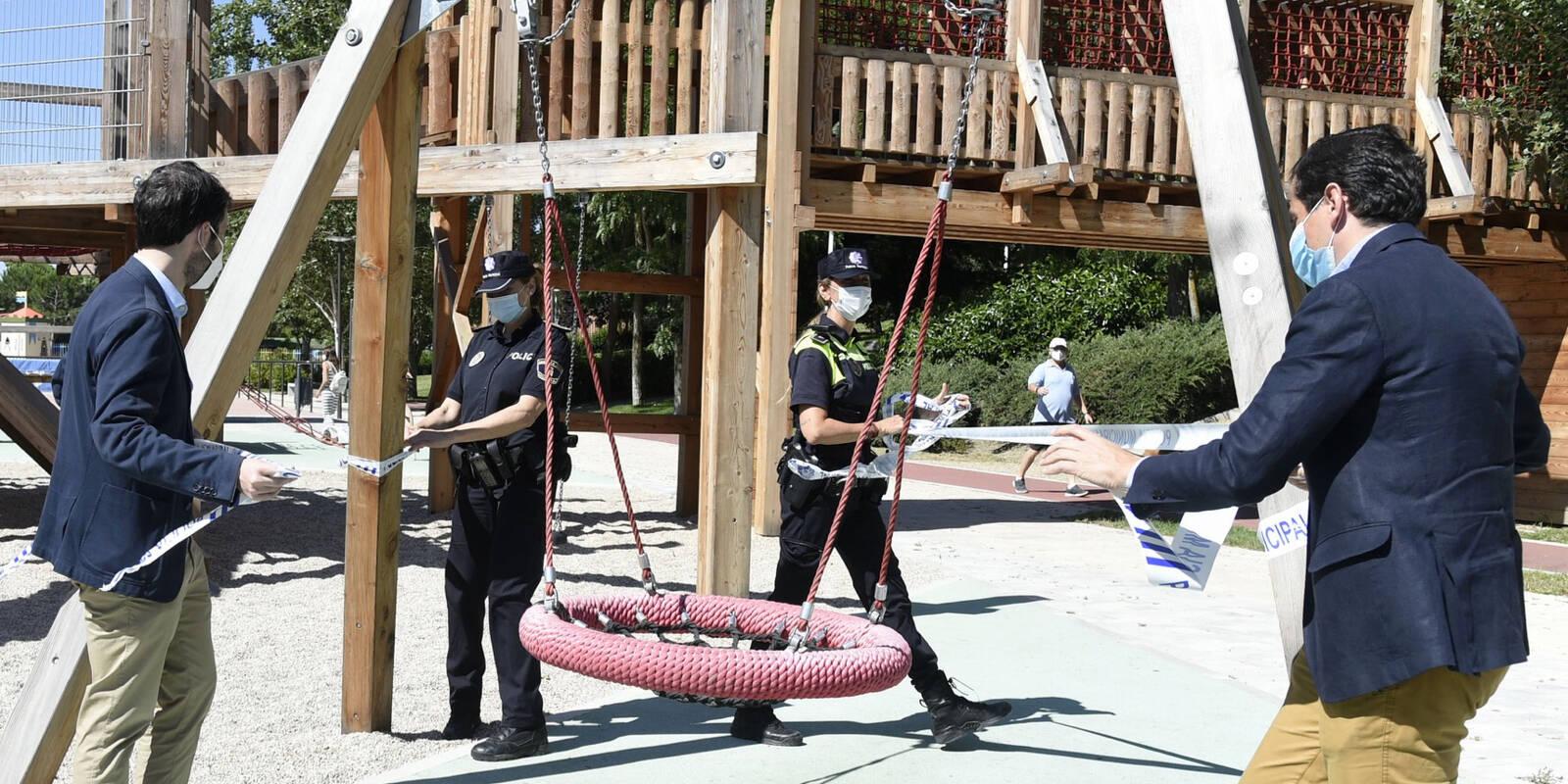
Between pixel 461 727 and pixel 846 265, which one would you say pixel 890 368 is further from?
pixel 461 727

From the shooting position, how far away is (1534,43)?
12195 millimetres

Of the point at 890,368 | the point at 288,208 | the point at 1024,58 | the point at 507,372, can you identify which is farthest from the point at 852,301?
the point at 1024,58

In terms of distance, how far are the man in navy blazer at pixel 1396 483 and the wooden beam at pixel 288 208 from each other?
2.74 metres

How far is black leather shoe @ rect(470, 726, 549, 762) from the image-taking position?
4.63 meters

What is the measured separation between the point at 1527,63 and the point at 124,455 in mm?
12704

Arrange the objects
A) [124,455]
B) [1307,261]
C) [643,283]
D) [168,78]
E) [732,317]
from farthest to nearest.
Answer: [643,283]
[168,78]
[732,317]
[1307,261]
[124,455]

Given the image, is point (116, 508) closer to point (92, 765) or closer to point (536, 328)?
point (92, 765)

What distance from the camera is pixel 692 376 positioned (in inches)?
474

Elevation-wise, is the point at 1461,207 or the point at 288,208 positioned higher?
the point at 1461,207

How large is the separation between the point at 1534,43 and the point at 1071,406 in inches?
210

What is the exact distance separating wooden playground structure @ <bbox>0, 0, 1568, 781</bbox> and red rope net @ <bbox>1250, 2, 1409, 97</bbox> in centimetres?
2

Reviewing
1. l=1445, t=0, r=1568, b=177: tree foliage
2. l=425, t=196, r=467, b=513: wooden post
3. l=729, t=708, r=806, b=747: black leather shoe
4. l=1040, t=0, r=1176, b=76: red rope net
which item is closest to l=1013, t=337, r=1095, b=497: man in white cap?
l=1040, t=0, r=1176, b=76: red rope net

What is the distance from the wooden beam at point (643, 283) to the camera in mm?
11016

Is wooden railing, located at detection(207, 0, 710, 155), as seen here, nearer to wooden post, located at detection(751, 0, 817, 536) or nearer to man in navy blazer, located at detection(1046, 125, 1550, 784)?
wooden post, located at detection(751, 0, 817, 536)
